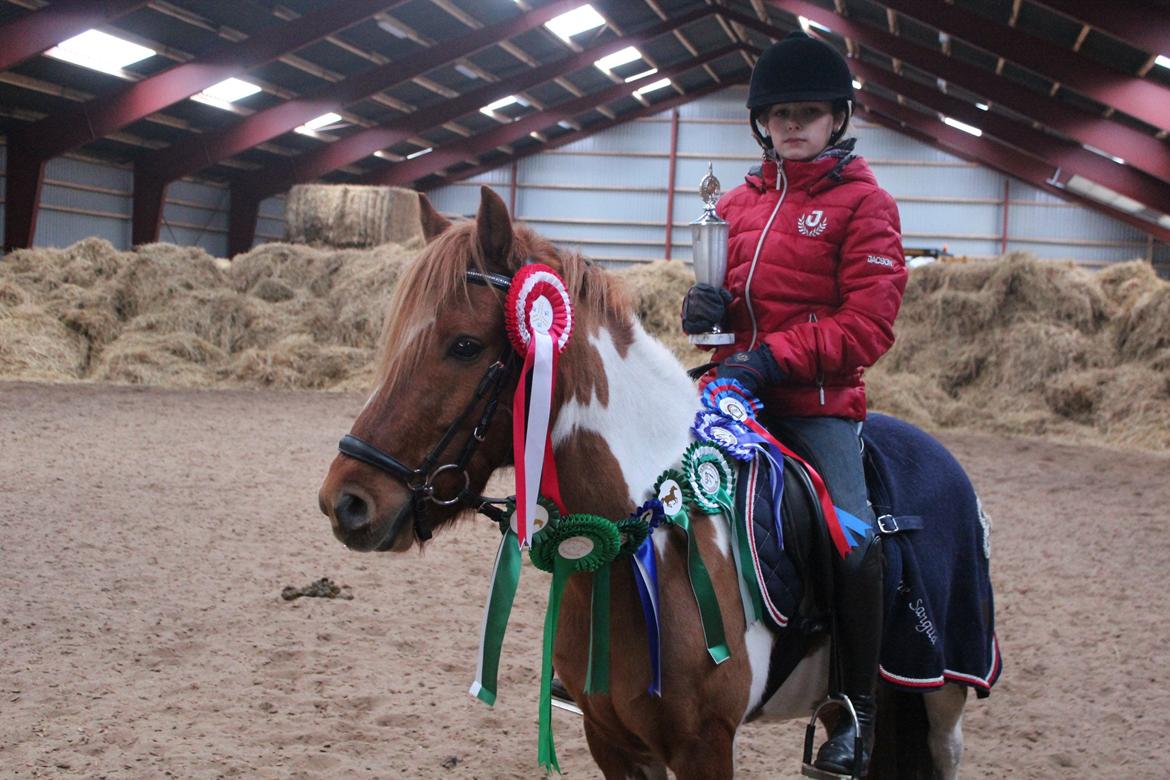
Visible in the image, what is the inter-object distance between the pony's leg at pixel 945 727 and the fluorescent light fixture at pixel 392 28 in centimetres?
1463

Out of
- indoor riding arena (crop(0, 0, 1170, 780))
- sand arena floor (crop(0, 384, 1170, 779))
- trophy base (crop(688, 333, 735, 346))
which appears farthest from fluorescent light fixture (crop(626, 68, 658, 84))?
trophy base (crop(688, 333, 735, 346))

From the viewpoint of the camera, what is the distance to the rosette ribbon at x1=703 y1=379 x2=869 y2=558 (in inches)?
77.7

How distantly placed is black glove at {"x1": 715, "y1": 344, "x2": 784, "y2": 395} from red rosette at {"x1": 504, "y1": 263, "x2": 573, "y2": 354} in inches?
17.6

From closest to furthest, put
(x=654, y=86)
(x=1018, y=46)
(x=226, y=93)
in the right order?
(x=1018, y=46) → (x=226, y=93) → (x=654, y=86)

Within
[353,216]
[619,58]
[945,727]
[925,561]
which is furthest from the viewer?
[619,58]

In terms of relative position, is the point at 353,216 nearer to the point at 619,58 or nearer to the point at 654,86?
the point at 619,58

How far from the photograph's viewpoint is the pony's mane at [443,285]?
1.65m

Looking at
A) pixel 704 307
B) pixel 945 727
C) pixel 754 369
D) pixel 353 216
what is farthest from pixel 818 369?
pixel 353 216

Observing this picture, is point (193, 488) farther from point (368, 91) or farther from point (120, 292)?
point (368, 91)

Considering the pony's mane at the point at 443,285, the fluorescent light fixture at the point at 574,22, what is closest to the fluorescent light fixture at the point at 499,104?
the fluorescent light fixture at the point at 574,22

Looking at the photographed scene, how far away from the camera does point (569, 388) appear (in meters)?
1.73

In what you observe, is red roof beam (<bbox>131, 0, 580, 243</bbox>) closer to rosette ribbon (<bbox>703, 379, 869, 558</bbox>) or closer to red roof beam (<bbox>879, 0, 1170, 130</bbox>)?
red roof beam (<bbox>879, 0, 1170, 130</bbox>)

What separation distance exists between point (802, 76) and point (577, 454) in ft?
3.39

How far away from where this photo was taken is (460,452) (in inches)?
64.5
